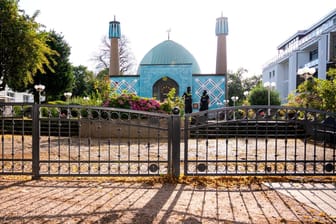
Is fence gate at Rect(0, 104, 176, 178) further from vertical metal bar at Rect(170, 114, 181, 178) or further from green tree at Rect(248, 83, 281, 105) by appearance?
green tree at Rect(248, 83, 281, 105)

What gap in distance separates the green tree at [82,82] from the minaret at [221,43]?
61.3 ft

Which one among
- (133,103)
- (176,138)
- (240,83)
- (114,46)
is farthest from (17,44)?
(240,83)


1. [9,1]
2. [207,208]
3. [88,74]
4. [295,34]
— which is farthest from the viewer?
[88,74]

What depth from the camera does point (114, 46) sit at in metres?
32.8

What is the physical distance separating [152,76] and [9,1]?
16988 millimetres

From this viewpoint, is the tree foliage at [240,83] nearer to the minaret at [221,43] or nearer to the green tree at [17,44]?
the minaret at [221,43]

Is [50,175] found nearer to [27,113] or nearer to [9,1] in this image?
[27,113]

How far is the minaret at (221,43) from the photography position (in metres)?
31.8

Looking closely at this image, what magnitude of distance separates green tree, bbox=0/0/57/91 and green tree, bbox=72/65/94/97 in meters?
28.8

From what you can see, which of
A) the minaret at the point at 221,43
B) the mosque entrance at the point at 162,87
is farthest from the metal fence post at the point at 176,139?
the minaret at the point at 221,43

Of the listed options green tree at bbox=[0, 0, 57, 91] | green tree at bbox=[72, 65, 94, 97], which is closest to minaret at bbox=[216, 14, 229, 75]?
green tree at bbox=[72, 65, 94, 97]

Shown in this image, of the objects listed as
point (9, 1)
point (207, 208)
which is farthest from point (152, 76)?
point (207, 208)

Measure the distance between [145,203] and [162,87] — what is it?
25.6m

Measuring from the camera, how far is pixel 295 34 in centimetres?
3631
